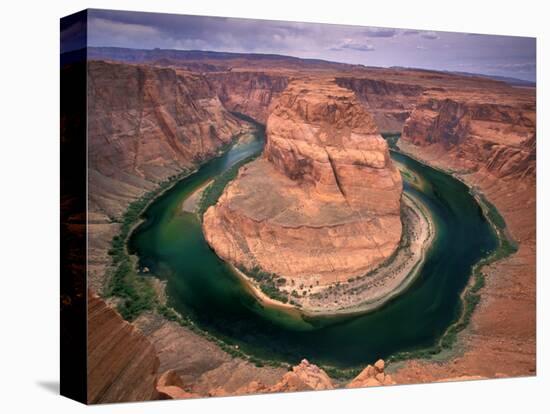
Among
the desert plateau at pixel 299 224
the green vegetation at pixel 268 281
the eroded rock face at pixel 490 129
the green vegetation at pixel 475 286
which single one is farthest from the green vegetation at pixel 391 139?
the green vegetation at pixel 268 281

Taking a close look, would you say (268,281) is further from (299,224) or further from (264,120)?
(264,120)

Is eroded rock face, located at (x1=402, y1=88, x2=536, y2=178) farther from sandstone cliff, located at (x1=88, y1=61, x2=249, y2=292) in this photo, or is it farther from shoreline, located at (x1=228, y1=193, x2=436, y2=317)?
sandstone cliff, located at (x1=88, y1=61, x2=249, y2=292)

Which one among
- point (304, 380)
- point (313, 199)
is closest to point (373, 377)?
point (304, 380)

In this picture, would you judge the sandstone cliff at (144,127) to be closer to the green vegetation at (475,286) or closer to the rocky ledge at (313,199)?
the rocky ledge at (313,199)

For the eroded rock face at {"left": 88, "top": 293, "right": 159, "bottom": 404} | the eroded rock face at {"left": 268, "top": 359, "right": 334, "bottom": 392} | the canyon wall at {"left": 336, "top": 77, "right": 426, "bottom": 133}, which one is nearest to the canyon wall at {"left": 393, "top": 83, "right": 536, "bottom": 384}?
the canyon wall at {"left": 336, "top": 77, "right": 426, "bottom": 133}

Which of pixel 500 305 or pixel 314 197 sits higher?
pixel 314 197
